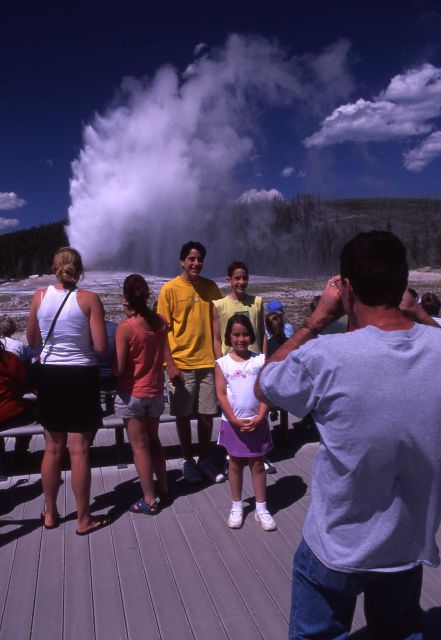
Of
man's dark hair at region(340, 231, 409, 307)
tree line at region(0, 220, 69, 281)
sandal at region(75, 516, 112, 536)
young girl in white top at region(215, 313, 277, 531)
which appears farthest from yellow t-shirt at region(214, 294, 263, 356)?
tree line at region(0, 220, 69, 281)

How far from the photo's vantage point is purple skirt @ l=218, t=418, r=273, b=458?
11.1ft

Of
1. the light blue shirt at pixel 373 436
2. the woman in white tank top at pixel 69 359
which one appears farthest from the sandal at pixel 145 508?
the light blue shirt at pixel 373 436

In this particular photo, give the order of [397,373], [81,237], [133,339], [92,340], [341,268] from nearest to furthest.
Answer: [397,373] → [341,268] → [92,340] → [133,339] → [81,237]

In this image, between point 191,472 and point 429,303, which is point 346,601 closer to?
point 191,472

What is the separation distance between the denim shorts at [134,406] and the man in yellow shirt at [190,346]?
1.70 ft

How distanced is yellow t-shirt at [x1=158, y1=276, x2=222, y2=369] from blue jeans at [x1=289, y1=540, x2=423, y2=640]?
258 centimetres

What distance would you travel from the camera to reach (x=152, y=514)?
353 centimetres

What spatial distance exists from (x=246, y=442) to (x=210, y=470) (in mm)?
849

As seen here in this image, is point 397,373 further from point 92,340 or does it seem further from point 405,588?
point 92,340

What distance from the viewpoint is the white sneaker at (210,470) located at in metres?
4.04

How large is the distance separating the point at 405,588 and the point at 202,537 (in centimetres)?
192

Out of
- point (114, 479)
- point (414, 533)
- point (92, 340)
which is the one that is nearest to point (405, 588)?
point (414, 533)

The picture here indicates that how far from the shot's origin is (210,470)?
4.10m

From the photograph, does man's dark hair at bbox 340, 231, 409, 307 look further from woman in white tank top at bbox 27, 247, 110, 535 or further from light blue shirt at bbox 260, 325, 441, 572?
woman in white tank top at bbox 27, 247, 110, 535
